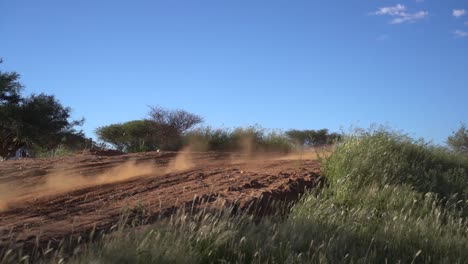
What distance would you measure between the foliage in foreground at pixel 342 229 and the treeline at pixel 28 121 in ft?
64.9

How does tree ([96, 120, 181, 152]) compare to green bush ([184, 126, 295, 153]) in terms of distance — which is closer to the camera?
green bush ([184, 126, 295, 153])

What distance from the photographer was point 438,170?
41.7 ft

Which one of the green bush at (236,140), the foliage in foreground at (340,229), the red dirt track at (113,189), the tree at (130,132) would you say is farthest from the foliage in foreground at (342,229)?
the tree at (130,132)

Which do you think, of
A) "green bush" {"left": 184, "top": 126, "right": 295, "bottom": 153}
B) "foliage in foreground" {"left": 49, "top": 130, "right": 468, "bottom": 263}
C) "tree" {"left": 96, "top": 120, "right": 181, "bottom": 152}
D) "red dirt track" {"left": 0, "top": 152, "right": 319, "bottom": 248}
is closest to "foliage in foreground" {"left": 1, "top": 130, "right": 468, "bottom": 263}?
"foliage in foreground" {"left": 49, "top": 130, "right": 468, "bottom": 263}

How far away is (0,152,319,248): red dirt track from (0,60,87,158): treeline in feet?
53.1

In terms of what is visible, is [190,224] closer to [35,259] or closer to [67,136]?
[35,259]

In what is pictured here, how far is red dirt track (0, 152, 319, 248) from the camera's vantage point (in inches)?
245

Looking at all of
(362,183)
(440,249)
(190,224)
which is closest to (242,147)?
(362,183)

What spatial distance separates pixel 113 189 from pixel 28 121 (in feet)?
69.8

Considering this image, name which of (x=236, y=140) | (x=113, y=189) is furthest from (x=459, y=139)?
(x=113, y=189)

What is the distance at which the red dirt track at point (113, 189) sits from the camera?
622 cm

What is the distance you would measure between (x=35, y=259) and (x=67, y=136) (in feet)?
91.5

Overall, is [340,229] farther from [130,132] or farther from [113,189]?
[130,132]

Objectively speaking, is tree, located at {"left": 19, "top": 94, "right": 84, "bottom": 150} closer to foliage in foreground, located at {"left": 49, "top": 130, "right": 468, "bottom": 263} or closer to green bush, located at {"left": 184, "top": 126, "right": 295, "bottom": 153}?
green bush, located at {"left": 184, "top": 126, "right": 295, "bottom": 153}
